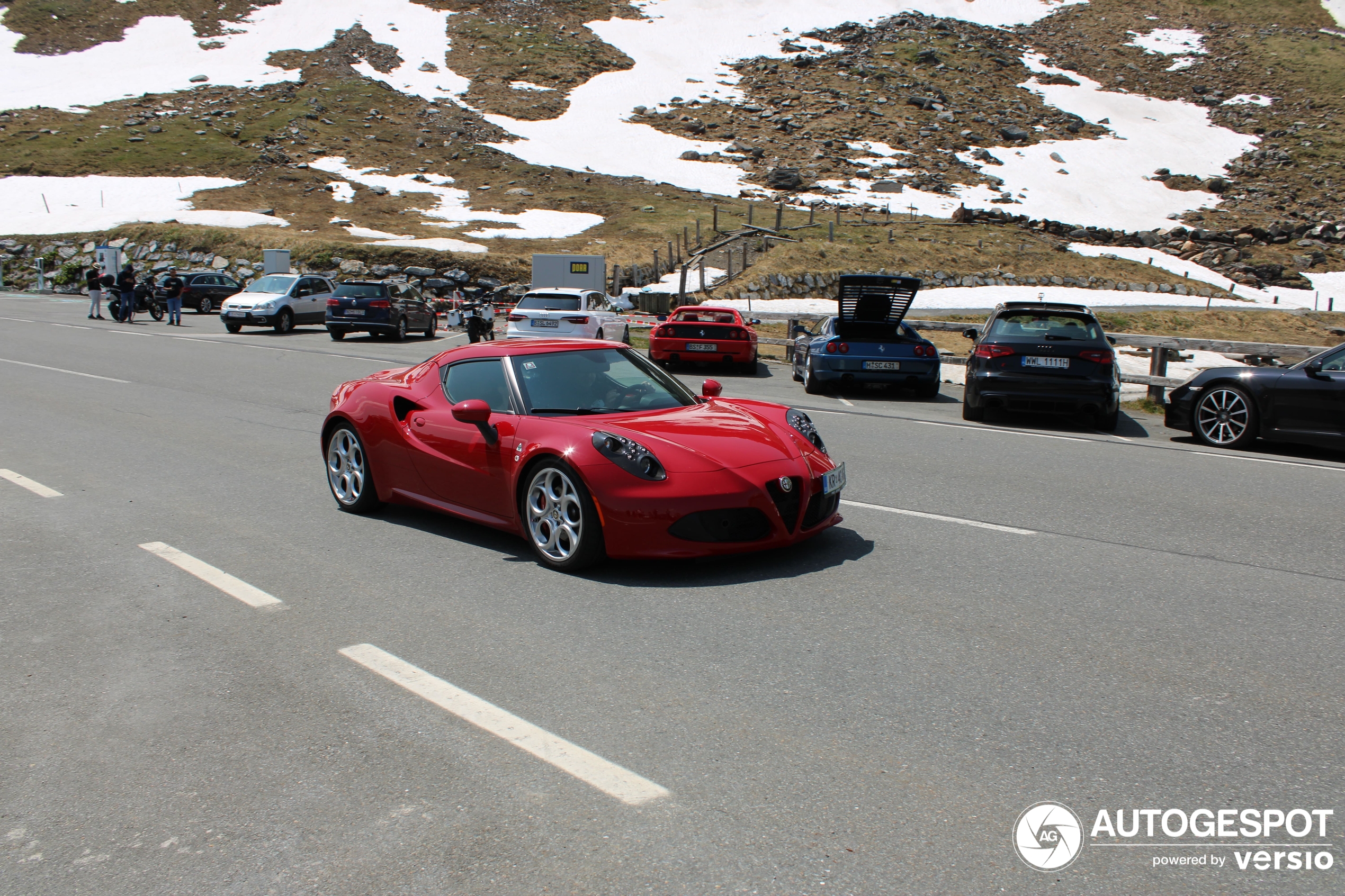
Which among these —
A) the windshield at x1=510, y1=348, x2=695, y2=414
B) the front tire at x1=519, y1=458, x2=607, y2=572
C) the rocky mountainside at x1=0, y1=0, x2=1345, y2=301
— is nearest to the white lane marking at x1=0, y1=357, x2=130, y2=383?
the windshield at x1=510, y1=348, x2=695, y2=414

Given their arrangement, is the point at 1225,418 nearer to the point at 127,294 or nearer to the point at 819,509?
the point at 819,509

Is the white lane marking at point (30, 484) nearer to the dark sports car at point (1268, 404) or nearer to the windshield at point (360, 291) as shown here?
the dark sports car at point (1268, 404)

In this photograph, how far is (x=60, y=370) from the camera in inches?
661

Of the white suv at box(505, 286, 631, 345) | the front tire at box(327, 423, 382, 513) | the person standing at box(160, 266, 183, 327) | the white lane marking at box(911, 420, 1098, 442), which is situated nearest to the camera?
the front tire at box(327, 423, 382, 513)

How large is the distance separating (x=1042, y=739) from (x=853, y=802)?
87cm

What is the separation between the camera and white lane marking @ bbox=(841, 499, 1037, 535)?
6957mm

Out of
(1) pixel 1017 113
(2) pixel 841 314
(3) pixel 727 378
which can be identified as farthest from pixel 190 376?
(1) pixel 1017 113

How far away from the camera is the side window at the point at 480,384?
6.44m

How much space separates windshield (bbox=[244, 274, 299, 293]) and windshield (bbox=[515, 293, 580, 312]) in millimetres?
11064

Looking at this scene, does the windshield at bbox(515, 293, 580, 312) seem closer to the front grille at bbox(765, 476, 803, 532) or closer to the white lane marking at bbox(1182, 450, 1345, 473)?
the white lane marking at bbox(1182, 450, 1345, 473)

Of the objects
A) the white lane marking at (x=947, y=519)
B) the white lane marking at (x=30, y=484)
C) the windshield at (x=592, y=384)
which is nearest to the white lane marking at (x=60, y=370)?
the white lane marking at (x=30, y=484)

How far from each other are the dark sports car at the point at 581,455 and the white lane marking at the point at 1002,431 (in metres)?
5.82

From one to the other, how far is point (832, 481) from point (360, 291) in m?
22.3

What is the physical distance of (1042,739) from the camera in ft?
12.2
